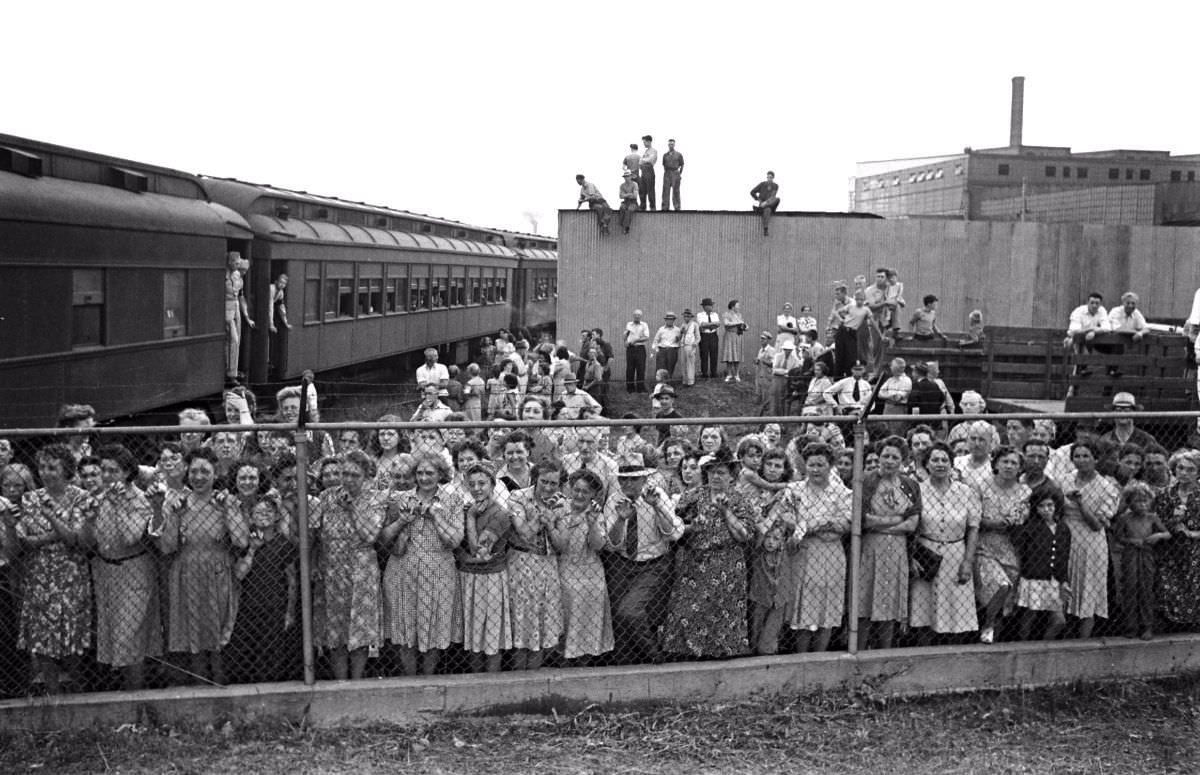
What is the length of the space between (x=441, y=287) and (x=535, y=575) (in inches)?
770

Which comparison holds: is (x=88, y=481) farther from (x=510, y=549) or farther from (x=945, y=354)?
(x=945, y=354)

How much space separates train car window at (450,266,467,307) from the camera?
26.9m

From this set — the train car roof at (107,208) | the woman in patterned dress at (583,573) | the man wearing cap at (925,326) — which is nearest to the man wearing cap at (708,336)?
the man wearing cap at (925,326)

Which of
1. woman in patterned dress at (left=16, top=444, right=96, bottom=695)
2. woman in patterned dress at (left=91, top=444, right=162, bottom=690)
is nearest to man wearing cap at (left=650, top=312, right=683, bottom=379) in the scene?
woman in patterned dress at (left=91, top=444, right=162, bottom=690)

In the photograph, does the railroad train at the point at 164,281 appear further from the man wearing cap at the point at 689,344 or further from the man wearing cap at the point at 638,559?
the man wearing cap at the point at 638,559

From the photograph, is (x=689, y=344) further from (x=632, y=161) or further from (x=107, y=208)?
(x=107, y=208)

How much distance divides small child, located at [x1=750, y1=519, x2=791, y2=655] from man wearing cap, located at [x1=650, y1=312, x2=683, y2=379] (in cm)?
1310

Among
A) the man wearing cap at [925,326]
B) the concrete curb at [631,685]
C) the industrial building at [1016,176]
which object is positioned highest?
the industrial building at [1016,176]

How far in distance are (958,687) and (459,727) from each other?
2915mm

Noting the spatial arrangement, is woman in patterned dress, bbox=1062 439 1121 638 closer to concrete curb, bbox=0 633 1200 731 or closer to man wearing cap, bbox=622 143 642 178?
concrete curb, bbox=0 633 1200 731

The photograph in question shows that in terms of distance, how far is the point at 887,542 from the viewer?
286 inches

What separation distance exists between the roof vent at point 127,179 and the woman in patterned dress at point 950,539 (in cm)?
952

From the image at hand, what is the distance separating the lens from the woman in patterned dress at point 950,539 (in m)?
7.29

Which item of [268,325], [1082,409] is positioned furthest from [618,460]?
[268,325]
